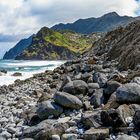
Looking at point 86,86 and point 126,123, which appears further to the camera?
point 86,86

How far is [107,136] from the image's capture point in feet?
42.4

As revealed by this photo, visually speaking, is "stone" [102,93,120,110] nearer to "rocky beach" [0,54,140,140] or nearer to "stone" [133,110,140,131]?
"rocky beach" [0,54,140,140]

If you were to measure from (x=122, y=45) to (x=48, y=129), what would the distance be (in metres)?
16.2

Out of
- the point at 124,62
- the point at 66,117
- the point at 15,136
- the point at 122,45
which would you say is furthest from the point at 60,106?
the point at 122,45

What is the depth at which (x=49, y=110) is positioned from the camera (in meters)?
16.2

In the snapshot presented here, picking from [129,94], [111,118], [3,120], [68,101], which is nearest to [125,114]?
[111,118]

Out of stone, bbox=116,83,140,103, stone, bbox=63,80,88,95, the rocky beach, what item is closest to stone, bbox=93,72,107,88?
the rocky beach

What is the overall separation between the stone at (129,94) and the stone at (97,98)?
Answer: 5.87 ft

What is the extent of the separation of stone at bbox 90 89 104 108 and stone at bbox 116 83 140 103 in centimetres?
179

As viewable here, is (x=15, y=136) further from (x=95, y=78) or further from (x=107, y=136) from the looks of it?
(x=95, y=78)

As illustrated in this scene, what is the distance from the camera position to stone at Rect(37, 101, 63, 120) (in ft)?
53.1

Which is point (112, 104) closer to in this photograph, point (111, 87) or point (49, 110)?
point (111, 87)

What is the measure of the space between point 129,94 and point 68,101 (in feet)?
8.90

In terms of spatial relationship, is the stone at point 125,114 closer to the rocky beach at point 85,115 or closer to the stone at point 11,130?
the rocky beach at point 85,115
